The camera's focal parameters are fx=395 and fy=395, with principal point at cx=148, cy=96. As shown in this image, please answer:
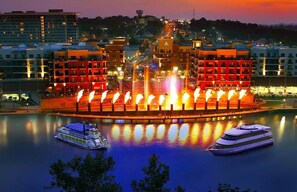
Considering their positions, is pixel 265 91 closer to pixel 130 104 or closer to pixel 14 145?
pixel 130 104

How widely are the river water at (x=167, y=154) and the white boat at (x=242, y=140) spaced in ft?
0.82

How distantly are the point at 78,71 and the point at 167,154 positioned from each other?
990cm

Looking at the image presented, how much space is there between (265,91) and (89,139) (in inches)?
511

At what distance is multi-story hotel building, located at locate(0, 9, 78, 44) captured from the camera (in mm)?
49812

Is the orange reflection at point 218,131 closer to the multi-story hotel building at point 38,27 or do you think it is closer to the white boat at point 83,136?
the white boat at point 83,136

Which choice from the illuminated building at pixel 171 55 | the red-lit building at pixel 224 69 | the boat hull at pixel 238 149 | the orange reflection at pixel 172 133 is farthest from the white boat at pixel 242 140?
the illuminated building at pixel 171 55

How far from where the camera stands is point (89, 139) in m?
14.8

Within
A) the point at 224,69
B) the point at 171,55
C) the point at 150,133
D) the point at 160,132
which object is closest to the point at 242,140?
the point at 160,132

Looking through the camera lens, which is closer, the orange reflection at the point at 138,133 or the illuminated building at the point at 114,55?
the orange reflection at the point at 138,133

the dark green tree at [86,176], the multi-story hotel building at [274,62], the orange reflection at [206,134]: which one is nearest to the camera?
the dark green tree at [86,176]

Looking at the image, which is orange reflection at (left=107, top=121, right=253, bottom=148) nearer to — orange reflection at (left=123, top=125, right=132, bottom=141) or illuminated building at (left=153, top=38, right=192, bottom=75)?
orange reflection at (left=123, top=125, right=132, bottom=141)

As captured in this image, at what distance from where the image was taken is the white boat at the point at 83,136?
14766 mm

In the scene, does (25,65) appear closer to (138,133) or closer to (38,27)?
(138,133)

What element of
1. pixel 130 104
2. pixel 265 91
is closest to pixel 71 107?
pixel 130 104
